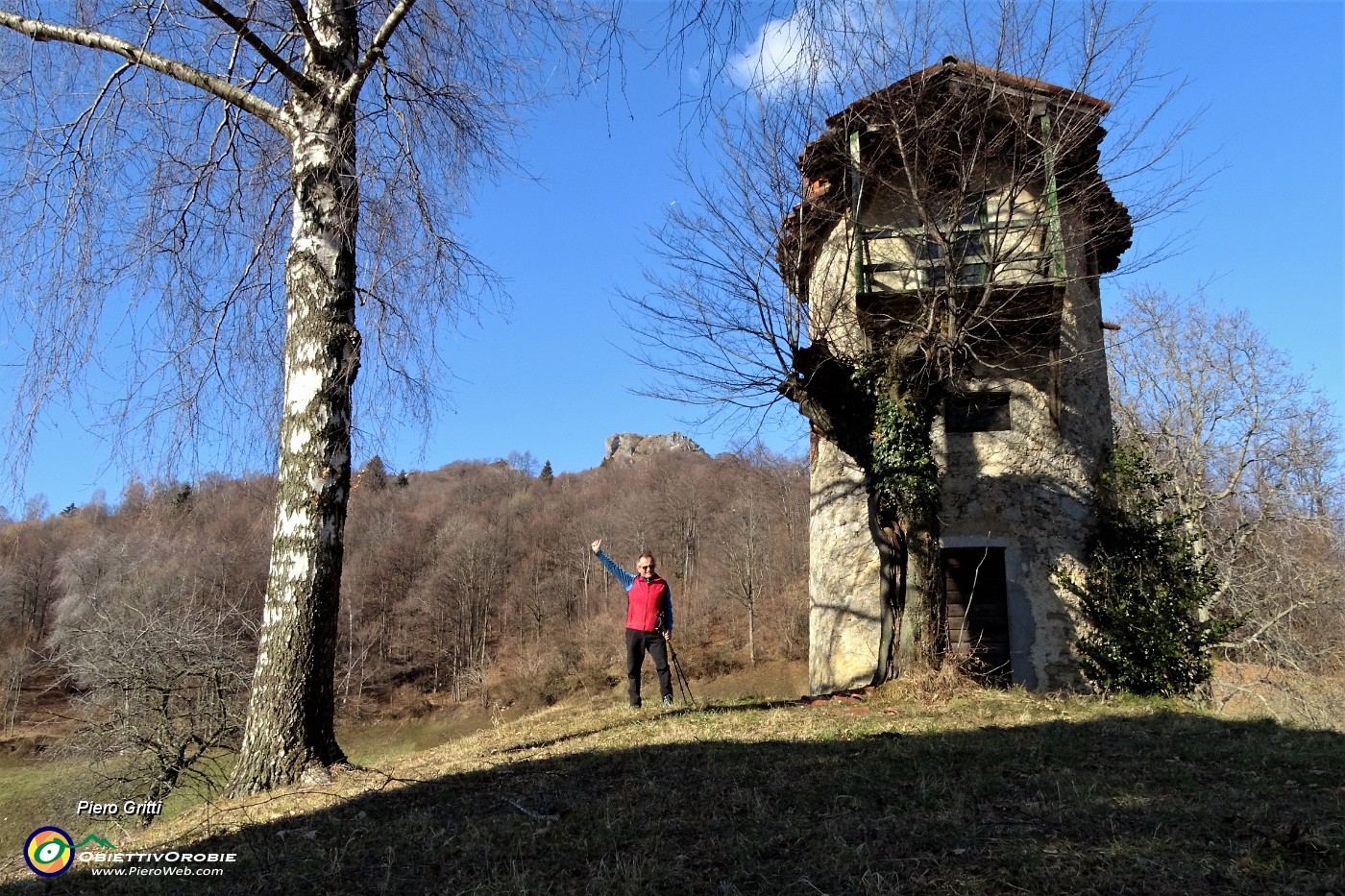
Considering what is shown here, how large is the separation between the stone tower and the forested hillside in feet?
46.3

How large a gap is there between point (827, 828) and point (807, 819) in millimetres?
191

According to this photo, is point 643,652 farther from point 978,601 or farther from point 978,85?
point 978,85

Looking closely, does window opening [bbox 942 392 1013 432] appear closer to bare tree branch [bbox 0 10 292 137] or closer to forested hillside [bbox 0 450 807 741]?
bare tree branch [bbox 0 10 292 137]

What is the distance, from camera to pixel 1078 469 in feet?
36.6

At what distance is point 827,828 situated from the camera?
354 cm

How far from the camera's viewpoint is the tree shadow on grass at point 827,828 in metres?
2.94

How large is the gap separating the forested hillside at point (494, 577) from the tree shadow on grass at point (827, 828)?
15813 millimetres

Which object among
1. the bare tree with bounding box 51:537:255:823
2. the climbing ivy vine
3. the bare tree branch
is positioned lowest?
the bare tree with bounding box 51:537:255:823

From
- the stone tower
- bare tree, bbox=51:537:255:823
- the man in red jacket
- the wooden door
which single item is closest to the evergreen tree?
the stone tower

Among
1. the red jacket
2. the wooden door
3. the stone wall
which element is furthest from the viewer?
the wooden door

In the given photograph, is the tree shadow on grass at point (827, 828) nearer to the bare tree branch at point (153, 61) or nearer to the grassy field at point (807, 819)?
the grassy field at point (807, 819)

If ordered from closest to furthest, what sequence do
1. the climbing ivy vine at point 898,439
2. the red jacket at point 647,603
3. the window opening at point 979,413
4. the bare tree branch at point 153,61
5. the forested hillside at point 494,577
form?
the bare tree branch at point 153,61, the red jacket at point 647,603, the climbing ivy vine at point 898,439, the window opening at point 979,413, the forested hillside at point 494,577

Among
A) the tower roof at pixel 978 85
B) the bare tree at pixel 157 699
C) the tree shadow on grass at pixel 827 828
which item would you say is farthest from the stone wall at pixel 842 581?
the bare tree at pixel 157 699

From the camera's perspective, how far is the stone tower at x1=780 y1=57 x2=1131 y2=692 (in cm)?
911
